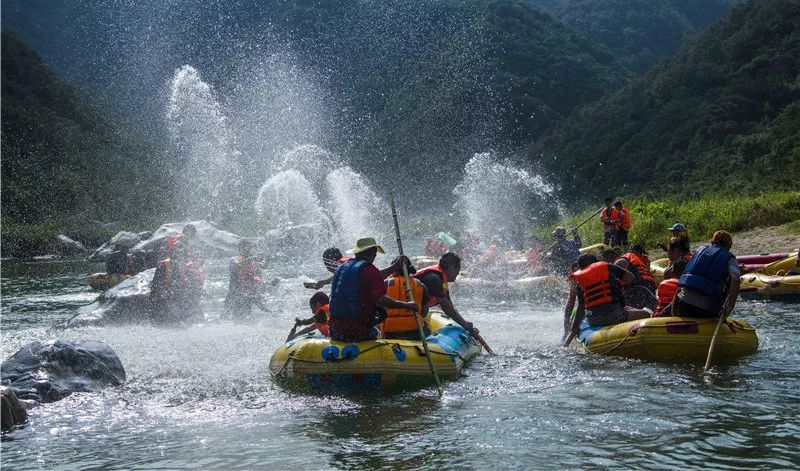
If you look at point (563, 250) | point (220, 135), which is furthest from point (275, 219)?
point (563, 250)

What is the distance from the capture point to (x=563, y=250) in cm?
1822

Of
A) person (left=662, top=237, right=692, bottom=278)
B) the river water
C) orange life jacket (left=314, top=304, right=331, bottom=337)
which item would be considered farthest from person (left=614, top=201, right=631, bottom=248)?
orange life jacket (left=314, top=304, right=331, bottom=337)

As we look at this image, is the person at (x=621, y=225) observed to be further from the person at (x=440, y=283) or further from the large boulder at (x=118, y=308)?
the large boulder at (x=118, y=308)

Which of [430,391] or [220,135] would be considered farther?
[220,135]

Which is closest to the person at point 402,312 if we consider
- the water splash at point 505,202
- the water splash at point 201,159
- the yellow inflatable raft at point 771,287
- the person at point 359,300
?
the person at point 359,300

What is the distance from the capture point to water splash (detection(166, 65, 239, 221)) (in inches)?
1577

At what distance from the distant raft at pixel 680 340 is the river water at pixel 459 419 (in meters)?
0.18

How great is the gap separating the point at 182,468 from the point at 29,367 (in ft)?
11.9

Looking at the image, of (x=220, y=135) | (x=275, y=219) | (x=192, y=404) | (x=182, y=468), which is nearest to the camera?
(x=182, y=468)

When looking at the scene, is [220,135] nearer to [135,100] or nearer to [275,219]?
[275,219]

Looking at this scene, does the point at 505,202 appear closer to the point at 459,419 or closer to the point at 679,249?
the point at 679,249

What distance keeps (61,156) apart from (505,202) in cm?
3415

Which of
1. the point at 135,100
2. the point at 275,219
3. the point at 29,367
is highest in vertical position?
the point at 135,100

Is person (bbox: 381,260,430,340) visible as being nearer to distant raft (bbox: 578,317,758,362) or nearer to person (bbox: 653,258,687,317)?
distant raft (bbox: 578,317,758,362)
